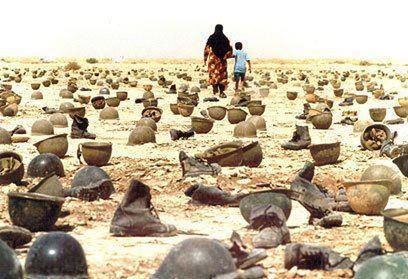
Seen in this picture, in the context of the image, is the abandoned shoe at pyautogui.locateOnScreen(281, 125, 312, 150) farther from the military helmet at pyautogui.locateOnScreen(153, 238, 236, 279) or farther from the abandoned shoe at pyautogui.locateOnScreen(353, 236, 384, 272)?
the military helmet at pyautogui.locateOnScreen(153, 238, 236, 279)

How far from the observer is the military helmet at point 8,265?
179 inches

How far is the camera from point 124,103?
22562mm

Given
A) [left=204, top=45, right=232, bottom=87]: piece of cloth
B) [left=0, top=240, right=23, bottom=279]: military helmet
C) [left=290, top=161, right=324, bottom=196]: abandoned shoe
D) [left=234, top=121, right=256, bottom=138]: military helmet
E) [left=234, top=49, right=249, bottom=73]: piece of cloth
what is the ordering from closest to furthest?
[left=0, top=240, right=23, bottom=279]: military helmet
[left=290, top=161, right=324, bottom=196]: abandoned shoe
[left=234, top=121, right=256, bottom=138]: military helmet
[left=204, top=45, right=232, bottom=87]: piece of cloth
[left=234, top=49, right=249, bottom=73]: piece of cloth

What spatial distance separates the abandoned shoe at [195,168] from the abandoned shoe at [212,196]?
1.17 m

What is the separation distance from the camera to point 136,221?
6715 millimetres

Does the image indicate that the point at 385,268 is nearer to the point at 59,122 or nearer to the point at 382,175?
the point at 382,175

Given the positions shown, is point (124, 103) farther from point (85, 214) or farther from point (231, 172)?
point (85, 214)

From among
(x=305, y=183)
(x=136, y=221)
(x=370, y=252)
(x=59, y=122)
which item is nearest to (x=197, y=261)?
(x=370, y=252)

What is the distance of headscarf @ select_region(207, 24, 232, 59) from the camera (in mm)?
22581

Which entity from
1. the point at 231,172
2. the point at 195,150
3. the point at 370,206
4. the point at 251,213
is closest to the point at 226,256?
the point at 251,213

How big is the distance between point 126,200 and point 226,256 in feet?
6.54

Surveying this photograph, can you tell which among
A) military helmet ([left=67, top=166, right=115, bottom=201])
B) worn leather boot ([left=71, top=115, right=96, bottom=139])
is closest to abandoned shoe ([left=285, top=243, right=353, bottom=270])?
military helmet ([left=67, top=166, right=115, bottom=201])

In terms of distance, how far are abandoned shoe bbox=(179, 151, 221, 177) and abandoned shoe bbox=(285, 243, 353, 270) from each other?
4.16m

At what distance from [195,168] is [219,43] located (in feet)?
44.6
